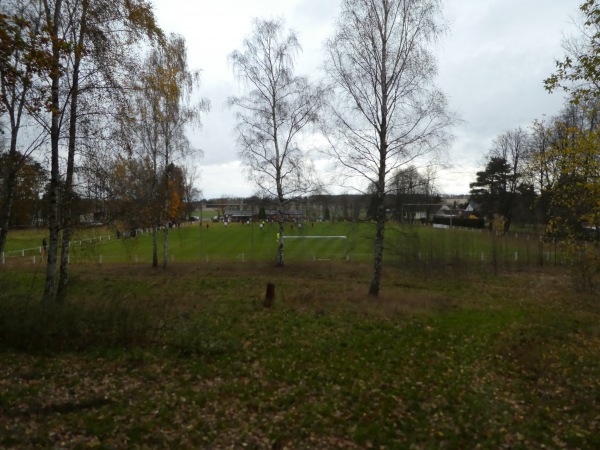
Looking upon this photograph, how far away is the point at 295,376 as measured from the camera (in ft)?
23.6

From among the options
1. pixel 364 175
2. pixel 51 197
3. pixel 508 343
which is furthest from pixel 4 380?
pixel 364 175

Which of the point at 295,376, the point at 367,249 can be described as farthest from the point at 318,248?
the point at 295,376

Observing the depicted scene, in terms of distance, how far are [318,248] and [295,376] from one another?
28537 millimetres

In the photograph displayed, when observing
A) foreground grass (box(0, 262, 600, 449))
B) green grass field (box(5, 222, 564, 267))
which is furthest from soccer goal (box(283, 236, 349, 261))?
foreground grass (box(0, 262, 600, 449))

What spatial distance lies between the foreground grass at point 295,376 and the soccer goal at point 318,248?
17065 mm

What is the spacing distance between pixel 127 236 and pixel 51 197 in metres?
7.40

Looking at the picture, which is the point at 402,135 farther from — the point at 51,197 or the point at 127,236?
the point at 127,236

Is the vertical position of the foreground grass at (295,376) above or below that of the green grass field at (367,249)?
below

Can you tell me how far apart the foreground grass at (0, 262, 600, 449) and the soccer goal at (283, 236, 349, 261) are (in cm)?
1706

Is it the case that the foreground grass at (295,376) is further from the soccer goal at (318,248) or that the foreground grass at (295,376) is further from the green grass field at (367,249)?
the soccer goal at (318,248)

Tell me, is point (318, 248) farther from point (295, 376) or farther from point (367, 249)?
point (295, 376)

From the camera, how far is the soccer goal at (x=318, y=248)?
30.0 m

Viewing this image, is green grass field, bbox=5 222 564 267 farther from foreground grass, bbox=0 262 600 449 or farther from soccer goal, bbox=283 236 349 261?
foreground grass, bbox=0 262 600 449

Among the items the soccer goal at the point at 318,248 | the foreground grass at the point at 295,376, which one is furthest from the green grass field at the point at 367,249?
the foreground grass at the point at 295,376
